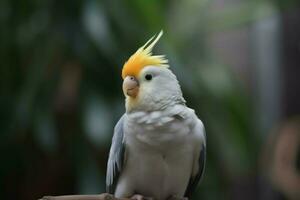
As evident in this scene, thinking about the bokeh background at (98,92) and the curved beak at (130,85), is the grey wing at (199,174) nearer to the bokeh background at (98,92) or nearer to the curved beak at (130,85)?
the curved beak at (130,85)

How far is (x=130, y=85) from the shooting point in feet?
2.50

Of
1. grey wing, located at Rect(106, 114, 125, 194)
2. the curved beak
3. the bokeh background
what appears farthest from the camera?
the bokeh background

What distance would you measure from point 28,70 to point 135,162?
34.5 inches

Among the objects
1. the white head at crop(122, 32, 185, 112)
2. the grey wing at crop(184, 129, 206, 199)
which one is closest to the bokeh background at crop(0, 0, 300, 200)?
the grey wing at crop(184, 129, 206, 199)

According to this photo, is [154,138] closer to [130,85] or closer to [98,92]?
[130,85]

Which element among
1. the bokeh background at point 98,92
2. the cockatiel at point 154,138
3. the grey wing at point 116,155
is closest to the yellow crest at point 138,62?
the cockatiel at point 154,138

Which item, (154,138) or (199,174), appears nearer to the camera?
(154,138)

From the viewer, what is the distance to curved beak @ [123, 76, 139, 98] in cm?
76

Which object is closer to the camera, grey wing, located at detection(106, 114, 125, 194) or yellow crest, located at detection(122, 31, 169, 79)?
yellow crest, located at detection(122, 31, 169, 79)

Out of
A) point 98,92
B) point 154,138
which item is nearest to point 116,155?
point 154,138

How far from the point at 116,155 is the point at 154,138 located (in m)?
0.09

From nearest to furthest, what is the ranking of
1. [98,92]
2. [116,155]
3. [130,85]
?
[130,85]
[116,155]
[98,92]

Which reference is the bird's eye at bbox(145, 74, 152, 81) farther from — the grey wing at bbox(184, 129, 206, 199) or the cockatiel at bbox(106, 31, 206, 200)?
the grey wing at bbox(184, 129, 206, 199)

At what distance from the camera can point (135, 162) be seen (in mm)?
877
